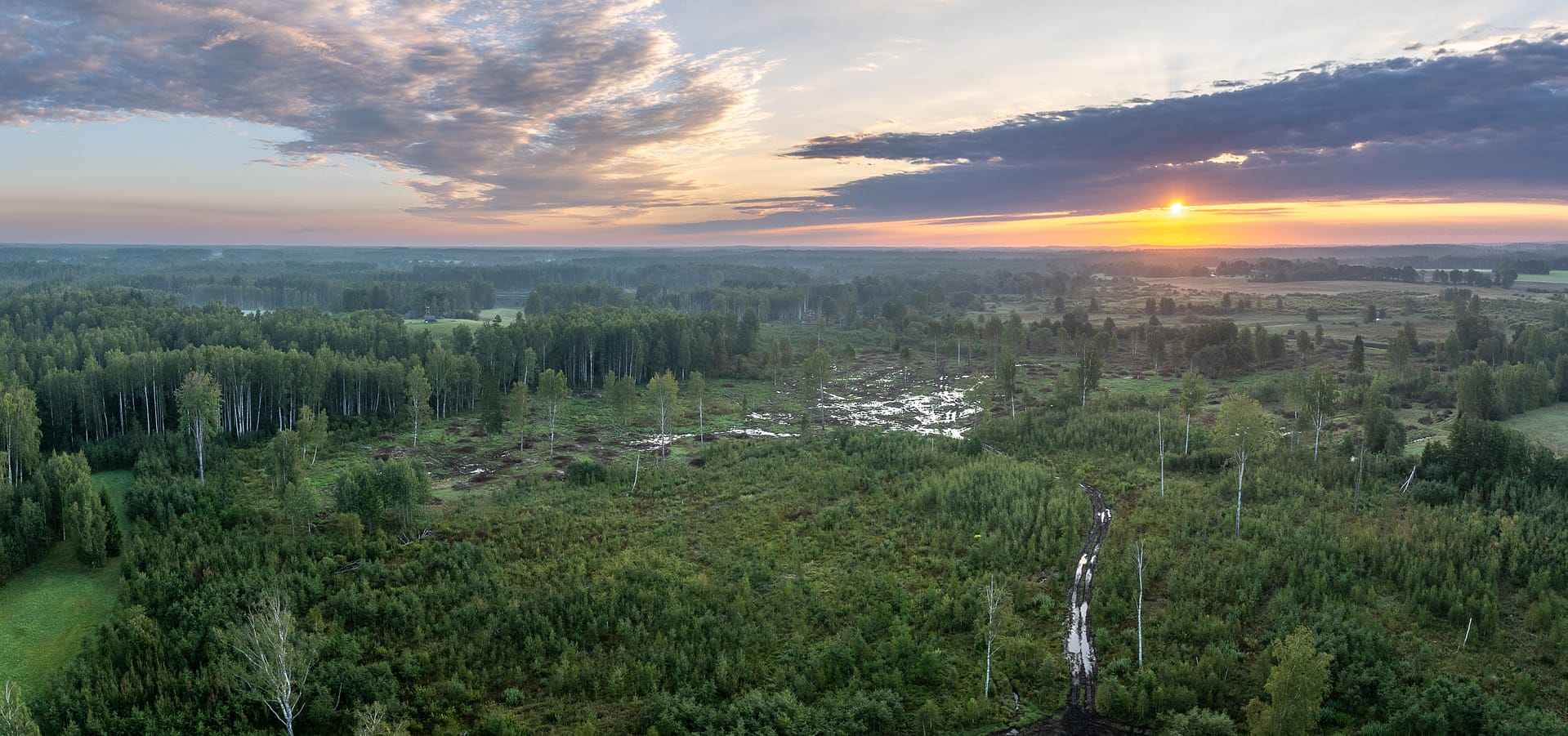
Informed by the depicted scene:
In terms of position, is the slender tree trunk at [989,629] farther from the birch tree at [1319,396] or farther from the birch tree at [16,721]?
the birch tree at [1319,396]

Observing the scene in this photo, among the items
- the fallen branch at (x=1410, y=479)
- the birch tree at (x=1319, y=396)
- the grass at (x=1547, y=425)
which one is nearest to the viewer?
the fallen branch at (x=1410, y=479)

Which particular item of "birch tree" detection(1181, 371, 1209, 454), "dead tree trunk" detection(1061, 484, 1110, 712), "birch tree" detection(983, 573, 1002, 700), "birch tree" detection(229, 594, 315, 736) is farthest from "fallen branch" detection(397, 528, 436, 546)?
"birch tree" detection(1181, 371, 1209, 454)

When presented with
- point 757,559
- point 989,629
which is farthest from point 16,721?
point 989,629

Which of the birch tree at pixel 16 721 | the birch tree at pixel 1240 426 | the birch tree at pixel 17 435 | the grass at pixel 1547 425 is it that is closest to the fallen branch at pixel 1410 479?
→ the birch tree at pixel 1240 426

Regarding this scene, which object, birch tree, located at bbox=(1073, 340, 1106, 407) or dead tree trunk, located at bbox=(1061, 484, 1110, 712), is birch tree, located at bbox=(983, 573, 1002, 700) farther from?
birch tree, located at bbox=(1073, 340, 1106, 407)

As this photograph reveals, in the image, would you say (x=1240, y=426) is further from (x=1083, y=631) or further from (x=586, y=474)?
(x=586, y=474)

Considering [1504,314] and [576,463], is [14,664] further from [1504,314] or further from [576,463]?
[1504,314]
